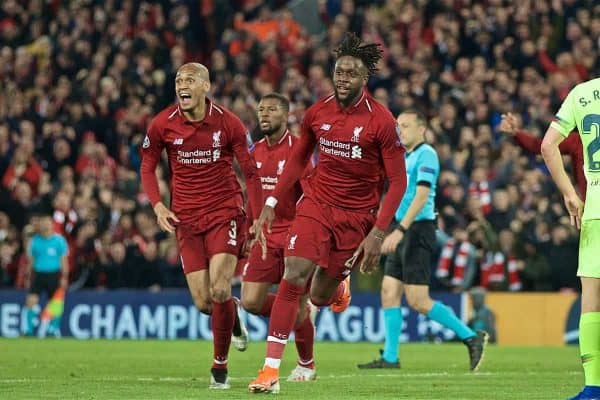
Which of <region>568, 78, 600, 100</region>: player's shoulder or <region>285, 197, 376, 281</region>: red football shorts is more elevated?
<region>568, 78, 600, 100</region>: player's shoulder

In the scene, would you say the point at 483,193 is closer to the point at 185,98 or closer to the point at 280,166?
the point at 280,166

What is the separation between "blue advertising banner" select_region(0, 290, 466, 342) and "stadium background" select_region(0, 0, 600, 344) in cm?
6

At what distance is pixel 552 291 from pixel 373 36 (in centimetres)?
720

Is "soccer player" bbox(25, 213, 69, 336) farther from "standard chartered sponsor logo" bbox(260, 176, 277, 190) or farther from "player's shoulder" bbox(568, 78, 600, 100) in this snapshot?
"player's shoulder" bbox(568, 78, 600, 100)

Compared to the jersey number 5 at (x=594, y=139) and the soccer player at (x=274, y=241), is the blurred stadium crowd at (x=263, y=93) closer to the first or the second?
the soccer player at (x=274, y=241)

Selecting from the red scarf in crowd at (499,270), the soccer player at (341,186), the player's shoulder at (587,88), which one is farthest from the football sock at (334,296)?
the red scarf in crowd at (499,270)

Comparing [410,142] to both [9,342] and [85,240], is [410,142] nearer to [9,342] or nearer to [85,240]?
[9,342]

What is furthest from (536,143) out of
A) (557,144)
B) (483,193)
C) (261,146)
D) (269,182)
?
(483,193)

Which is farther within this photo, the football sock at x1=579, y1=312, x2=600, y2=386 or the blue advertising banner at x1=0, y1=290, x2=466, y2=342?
the blue advertising banner at x1=0, y1=290, x2=466, y2=342

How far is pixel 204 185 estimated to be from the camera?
12469mm

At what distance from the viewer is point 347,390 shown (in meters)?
11.8

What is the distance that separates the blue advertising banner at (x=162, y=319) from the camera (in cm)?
2277

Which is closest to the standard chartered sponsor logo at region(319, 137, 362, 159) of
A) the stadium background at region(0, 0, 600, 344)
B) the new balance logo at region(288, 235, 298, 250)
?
the new balance logo at region(288, 235, 298, 250)

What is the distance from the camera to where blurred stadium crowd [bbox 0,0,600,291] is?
23.2m
